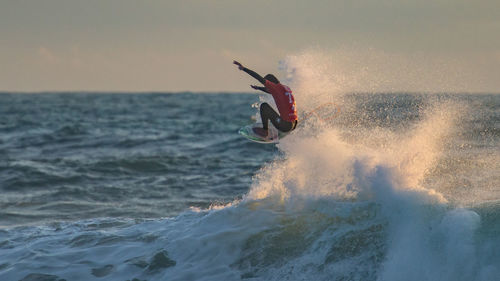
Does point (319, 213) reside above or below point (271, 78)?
below

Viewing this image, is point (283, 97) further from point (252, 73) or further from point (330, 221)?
point (330, 221)

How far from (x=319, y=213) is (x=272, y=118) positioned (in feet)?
6.80

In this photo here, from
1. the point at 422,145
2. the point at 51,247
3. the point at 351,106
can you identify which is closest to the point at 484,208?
the point at 422,145

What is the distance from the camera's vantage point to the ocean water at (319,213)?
24.8 ft

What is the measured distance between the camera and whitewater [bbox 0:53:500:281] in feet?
24.5

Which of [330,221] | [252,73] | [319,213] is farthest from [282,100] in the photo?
[330,221]

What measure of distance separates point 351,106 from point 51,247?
23.1ft

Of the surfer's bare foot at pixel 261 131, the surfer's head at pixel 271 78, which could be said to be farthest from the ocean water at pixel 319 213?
the surfer's head at pixel 271 78

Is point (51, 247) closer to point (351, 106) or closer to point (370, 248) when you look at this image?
point (370, 248)

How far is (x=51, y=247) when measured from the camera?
10.0 m

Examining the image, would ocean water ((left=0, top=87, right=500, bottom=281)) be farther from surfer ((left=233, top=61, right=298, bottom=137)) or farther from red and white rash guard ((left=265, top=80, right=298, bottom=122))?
red and white rash guard ((left=265, top=80, right=298, bottom=122))

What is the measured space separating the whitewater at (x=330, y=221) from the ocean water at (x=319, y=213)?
0.08 feet

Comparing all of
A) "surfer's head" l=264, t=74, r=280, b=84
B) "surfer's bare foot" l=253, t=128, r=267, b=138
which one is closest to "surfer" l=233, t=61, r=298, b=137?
"surfer's head" l=264, t=74, r=280, b=84

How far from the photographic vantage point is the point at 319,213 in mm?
9133
